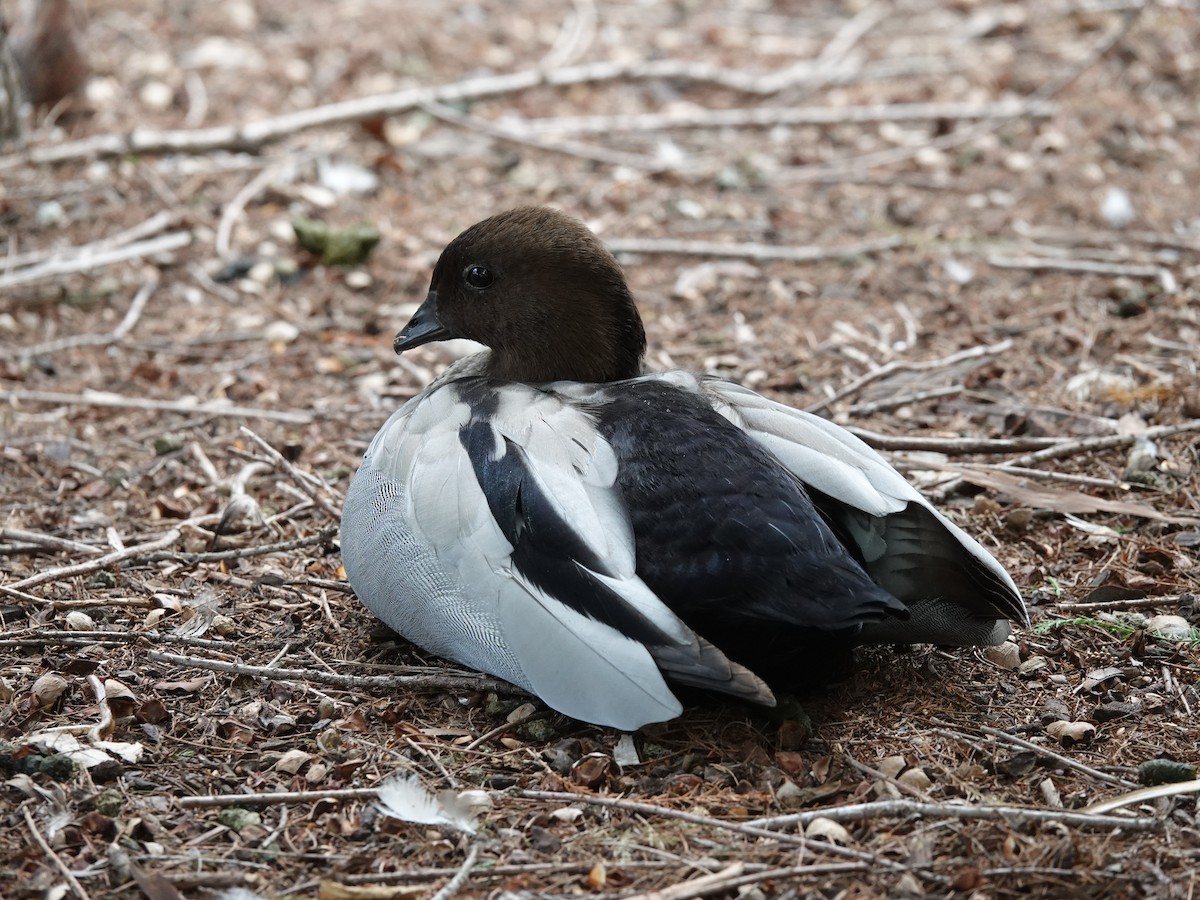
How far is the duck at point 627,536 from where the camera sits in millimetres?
2918

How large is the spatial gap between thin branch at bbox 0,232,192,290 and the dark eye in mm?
2784

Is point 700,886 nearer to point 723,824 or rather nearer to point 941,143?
point 723,824

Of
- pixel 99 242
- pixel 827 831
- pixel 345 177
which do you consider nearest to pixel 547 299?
pixel 827 831

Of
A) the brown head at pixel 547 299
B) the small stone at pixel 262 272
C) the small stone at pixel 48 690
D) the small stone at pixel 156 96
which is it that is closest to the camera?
the small stone at pixel 48 690

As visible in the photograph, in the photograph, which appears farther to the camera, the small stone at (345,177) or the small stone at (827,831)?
the small stone at (345,177)

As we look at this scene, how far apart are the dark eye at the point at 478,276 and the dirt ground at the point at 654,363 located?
2.79 feet

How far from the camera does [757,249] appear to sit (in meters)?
6.40

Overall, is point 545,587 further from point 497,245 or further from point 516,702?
point 497,245

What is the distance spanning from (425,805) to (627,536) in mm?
738

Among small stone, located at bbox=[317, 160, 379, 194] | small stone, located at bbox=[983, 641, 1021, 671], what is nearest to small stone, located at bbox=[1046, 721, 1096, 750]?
small stone, located at bbox=[983, 641, 1021, 671]

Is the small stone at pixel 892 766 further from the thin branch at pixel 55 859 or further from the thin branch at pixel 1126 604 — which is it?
the thin branch at pixel 55 859

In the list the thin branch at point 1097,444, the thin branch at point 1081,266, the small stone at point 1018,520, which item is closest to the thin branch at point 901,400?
the thin branch at point 1097,444

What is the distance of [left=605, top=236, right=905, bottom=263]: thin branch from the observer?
6.38 metres

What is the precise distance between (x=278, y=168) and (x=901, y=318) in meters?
3.35
